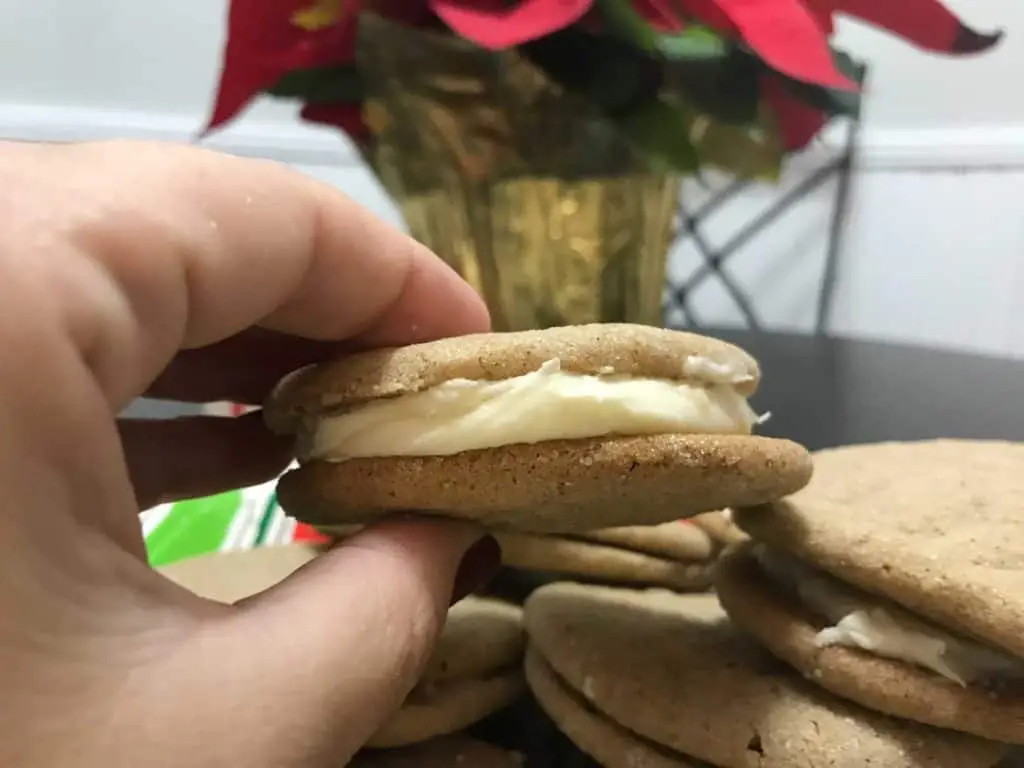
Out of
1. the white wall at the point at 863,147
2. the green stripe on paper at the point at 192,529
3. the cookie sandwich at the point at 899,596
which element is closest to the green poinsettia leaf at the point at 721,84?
the cookie sandwich at the point at 899,596

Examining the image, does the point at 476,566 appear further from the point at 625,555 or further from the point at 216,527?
the point at 216,527

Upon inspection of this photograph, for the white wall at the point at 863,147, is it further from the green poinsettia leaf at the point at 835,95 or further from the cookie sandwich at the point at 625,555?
the cookie sandwich at the point at 625,555

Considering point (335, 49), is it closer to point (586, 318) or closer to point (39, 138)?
point (586, 318)

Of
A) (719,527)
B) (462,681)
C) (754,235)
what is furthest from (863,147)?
(462,681)

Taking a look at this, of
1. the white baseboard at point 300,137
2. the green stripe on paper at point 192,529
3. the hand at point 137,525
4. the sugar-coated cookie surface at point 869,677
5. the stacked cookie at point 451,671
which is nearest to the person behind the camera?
the hand at point 137,525

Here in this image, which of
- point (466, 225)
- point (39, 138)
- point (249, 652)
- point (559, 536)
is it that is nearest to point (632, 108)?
point (466, 225)

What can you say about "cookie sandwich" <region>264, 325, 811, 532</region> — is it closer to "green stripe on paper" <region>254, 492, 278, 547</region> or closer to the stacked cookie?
the stacked cookie
